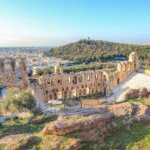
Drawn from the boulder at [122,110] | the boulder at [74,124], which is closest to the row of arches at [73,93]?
the boulder at [122,110]

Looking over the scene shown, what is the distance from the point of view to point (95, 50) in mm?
140750

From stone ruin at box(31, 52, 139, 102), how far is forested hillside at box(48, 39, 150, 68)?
4271 cm

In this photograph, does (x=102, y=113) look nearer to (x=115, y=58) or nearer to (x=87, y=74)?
(x=87, y=74)

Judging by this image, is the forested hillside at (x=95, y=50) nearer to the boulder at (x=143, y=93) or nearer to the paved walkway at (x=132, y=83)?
the paved walkway at (x=132, y=83)

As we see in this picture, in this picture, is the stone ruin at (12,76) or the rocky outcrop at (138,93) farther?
the stone ruin at (12,76)

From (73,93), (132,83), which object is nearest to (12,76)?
(73,93)

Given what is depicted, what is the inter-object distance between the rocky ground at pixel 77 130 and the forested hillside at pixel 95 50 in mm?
77453

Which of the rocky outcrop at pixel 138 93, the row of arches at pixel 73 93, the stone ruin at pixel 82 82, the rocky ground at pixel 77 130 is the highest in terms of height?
the rocky ground at pixel 77 130

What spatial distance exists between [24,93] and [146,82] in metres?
24.4

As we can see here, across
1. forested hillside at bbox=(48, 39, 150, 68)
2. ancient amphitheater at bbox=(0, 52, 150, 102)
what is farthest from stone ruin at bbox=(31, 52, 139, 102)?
forested hillside at bbox=(48, 39, 150, 68)

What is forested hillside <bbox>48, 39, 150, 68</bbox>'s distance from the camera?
115 m

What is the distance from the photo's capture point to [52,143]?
18.1m

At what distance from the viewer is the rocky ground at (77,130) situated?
18.3 meters

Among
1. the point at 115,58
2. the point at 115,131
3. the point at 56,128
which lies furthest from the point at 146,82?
the point at 115,58
